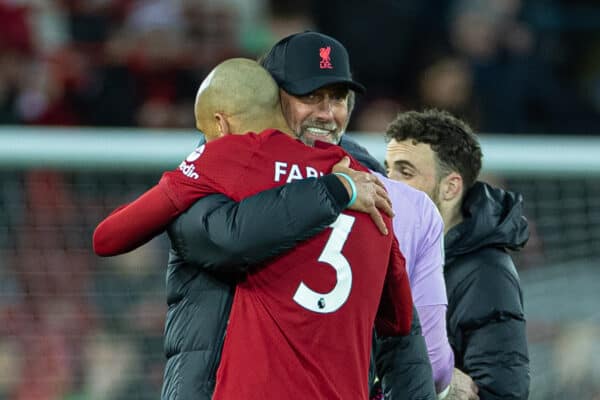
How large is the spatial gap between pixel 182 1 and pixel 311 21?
0.78m

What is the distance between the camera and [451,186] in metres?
3.58

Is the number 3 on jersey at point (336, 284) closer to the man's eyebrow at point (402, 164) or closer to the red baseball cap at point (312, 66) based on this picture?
the red baseball cap at point (312, 66)

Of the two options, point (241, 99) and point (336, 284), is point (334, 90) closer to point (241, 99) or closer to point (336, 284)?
point (241, 99)

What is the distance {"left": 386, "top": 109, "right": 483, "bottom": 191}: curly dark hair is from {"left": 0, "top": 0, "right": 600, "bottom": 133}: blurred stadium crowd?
297 centimetres

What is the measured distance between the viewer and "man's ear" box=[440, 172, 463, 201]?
356cm

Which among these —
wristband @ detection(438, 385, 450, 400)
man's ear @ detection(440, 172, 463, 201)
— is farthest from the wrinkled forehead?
wristband @ detection(438, 385, 450, 400)

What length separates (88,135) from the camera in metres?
4.57

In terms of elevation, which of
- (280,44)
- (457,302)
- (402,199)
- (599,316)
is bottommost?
(599,316)

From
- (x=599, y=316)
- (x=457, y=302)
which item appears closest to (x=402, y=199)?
(x=457, y=302)

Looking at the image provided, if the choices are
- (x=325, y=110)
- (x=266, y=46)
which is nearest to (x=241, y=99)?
(x=325, y=110)

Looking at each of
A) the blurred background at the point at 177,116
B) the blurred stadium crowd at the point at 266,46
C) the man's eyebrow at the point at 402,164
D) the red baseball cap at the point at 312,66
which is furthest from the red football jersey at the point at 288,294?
the blurred stadium crowd at the point at 266,46

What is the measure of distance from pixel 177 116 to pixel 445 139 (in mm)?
3341

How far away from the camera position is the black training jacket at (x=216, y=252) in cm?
263

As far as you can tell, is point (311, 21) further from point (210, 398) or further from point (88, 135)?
point (210, 398)
